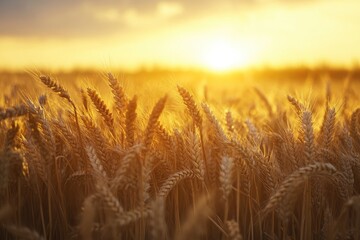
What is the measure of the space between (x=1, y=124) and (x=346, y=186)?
1.63 metres

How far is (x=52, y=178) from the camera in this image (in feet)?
6.25

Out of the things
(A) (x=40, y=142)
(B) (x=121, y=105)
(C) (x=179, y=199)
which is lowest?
(C) (x=179, y=199)

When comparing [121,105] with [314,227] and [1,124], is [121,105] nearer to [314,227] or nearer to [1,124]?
[1,124]

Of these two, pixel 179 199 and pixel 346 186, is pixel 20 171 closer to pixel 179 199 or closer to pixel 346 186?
pixel 179 199

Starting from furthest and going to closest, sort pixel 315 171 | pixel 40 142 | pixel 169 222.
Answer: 1. pixel 169 222
2. pixel 40 142
3. pixel 315 171

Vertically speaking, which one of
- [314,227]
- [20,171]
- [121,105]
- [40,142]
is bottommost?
[314,227]

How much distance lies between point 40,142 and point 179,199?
0.71 m

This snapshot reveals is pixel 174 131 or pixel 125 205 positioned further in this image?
pixel 174 131

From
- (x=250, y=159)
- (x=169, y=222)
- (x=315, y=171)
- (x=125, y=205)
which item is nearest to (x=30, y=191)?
(x=125, y=205)

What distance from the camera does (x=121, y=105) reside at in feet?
5.90

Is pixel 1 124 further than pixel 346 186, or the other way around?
pixel 1 124

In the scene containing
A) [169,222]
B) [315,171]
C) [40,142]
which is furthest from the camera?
[169,222]

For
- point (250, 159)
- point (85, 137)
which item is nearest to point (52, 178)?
point (85, 137)

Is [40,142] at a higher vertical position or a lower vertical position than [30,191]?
higher
